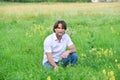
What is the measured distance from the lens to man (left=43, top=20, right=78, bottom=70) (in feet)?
25.5

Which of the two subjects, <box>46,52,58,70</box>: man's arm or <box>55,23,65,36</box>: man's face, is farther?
<box>55,23,65,36</box>: man's face

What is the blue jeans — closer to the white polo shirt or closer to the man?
the man

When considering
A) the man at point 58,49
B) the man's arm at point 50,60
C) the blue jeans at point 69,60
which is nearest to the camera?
the man's arm at point 50,60

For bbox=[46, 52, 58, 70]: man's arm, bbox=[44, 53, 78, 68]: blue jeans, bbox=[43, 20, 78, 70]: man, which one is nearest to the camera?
bbox=[46, 52, 58, 70]: man's arm

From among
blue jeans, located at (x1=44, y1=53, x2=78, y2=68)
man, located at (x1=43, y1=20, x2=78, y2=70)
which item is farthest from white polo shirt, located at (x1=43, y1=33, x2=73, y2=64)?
blue jeans, located at (x1=44, y1=53, x2=78, y2=68)

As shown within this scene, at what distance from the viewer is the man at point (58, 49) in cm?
776

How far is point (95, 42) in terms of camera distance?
35.0 feet

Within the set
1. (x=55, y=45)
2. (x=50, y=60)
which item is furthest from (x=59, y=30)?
(x=50, y=60)

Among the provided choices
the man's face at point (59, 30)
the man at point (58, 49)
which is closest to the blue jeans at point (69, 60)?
the man at point (58, 49)

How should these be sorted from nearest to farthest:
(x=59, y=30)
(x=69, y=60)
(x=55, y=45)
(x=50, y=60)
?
1. (x=50, y=60)
2. (x=59, y=30)
3. (x=55, y=45)
4. (x=69, y=60)

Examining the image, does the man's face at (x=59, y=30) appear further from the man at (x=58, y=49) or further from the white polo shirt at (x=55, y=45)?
the white polo shirt at (x=55, y=45)

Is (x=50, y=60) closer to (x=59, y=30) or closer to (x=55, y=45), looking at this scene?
(x=55, y=45)

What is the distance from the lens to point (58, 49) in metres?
7.98

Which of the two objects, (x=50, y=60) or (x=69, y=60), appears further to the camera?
(x=69, y=60)
